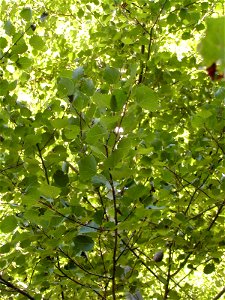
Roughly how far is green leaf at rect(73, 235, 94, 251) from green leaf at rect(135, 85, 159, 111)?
0.52 m

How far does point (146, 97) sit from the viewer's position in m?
0.95

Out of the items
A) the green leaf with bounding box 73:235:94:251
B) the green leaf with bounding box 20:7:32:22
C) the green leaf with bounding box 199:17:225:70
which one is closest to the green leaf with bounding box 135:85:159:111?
the green leaf with bounding box 73:235:94:251

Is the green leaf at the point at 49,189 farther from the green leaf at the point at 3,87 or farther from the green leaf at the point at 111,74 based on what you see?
the green leaf at the point at 3,87

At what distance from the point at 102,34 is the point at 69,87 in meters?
1.28

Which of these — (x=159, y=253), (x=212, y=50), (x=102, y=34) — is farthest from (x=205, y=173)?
(x=212, y=50)

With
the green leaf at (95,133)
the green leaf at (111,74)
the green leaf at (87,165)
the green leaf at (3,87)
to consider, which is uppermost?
the green leaf at (3,87)

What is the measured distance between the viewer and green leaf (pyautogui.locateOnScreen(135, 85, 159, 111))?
0.94 meters

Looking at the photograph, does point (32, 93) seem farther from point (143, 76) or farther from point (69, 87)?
point (69, 87)

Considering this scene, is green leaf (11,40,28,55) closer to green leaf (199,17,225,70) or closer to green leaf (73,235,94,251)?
green leaf (73,235,94,251)

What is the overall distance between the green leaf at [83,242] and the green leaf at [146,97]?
522 millimetres

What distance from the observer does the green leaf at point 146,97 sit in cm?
94

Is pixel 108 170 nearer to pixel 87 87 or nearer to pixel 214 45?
pixel 87 87

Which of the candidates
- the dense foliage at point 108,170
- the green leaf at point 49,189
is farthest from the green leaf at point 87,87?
the green leaf at point 49,189

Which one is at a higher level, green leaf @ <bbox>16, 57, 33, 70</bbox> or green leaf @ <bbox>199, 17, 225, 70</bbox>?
green leaf @ <bbox>16, 57, 33, 70</bbox>
